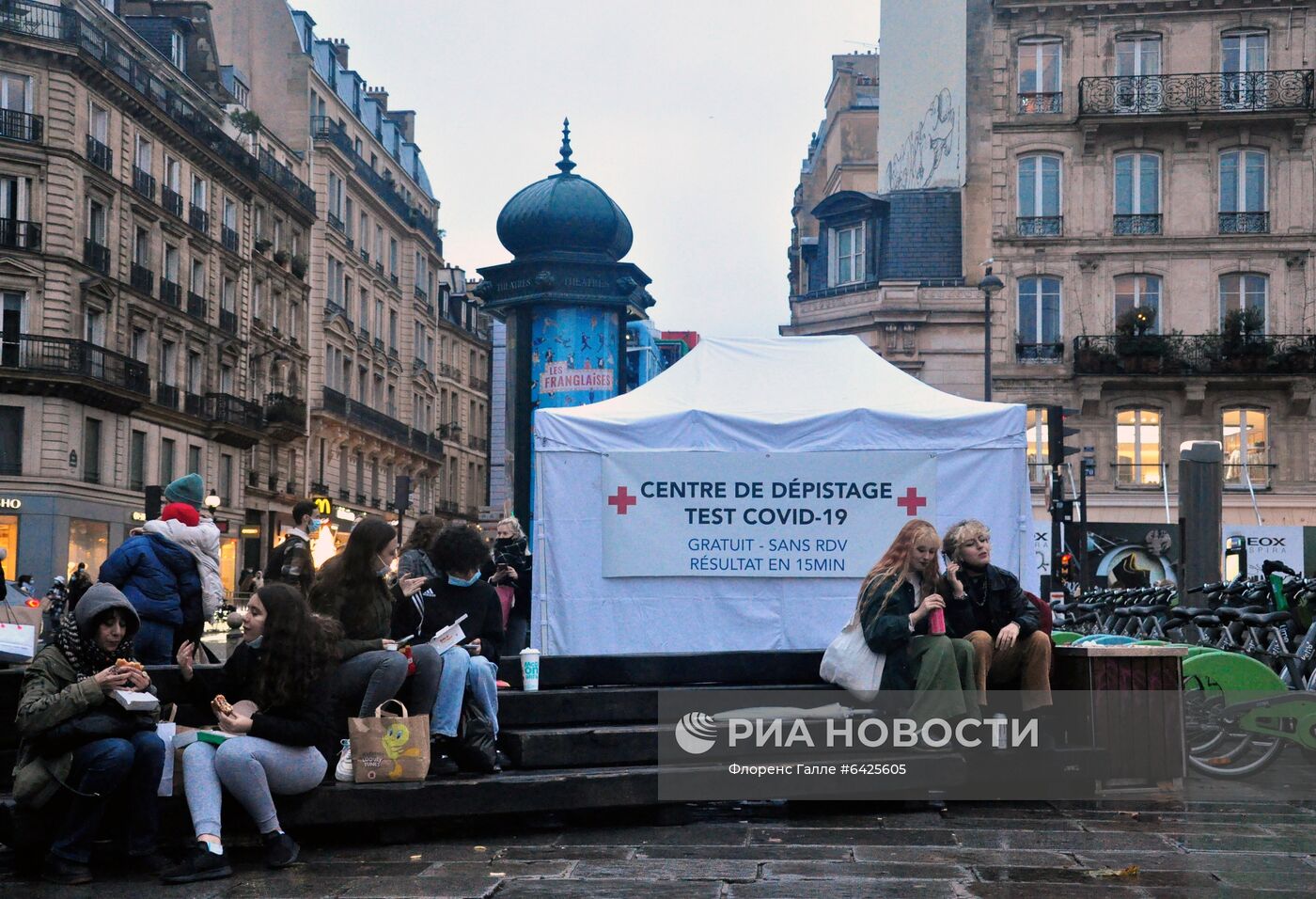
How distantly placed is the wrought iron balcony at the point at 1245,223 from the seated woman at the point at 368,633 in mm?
35643

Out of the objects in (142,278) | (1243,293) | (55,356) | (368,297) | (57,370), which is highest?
(368,297)

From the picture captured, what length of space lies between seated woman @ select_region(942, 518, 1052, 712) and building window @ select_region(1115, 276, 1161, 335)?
32595 millimetres

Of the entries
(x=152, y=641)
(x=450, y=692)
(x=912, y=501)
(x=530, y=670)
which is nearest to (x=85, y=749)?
(x=450, y=692)

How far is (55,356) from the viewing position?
1646 inches

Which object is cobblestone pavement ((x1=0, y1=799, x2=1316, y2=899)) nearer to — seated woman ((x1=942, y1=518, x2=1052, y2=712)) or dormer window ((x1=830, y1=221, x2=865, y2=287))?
seated woman ((x1=942, y1=518, x2=1052, y2=712))

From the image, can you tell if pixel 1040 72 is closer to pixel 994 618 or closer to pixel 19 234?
pixel 19 234

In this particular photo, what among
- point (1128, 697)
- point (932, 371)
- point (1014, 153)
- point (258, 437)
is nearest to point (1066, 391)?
point (932, 371)

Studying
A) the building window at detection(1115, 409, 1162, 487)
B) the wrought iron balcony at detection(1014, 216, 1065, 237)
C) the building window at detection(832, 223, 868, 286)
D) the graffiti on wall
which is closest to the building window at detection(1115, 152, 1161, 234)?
the wrought iron balcony at detection(1014, 216, 1065, 237)

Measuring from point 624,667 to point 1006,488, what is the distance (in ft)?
14.5

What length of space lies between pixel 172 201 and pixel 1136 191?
89.8ft

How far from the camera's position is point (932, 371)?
40969 mm

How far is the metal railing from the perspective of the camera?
41.4 meters

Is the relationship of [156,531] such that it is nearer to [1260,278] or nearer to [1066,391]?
[1066,391]

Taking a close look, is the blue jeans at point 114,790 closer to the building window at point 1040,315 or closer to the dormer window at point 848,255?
the building window at point 1040,315
